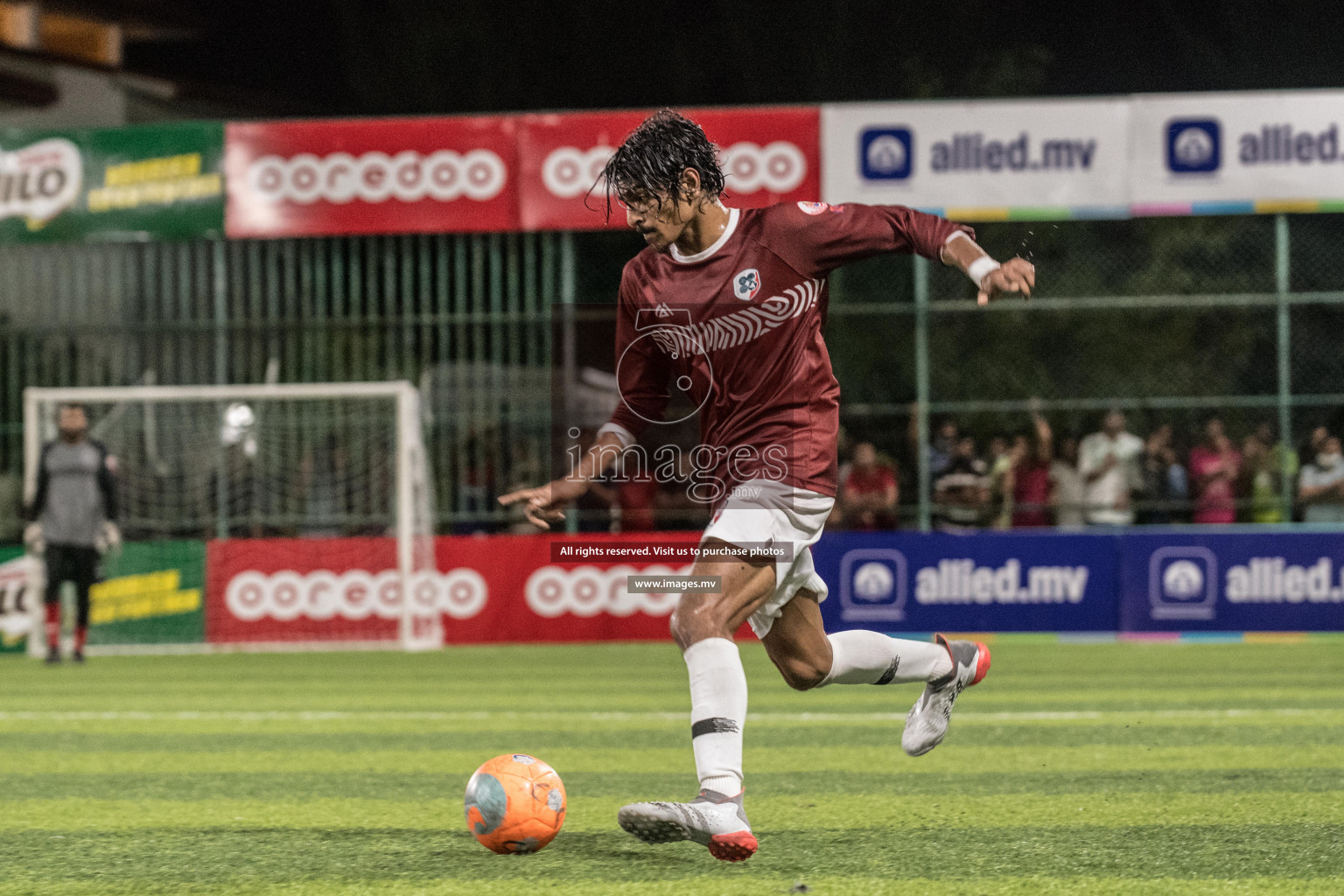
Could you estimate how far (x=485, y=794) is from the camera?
4.91 metres

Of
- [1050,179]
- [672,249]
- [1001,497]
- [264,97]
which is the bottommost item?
[1001,497]

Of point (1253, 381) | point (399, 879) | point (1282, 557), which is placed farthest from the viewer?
point (1253, 381)

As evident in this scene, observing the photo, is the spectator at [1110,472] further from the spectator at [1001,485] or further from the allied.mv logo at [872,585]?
the allied.mv logo at [872,585]

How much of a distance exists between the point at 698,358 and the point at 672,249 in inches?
13.2

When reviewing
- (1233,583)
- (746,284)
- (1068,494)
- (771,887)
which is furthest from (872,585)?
(771,887)

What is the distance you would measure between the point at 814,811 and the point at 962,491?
401 inches

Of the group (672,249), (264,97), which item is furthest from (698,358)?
(264,97)

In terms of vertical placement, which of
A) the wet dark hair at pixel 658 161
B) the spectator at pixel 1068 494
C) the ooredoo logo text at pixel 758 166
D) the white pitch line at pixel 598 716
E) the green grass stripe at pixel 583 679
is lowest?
the green grass stripe at pixel 583 679

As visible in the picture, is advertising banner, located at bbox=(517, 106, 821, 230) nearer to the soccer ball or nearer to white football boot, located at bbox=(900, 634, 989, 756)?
white football boot, located at bbox=(900, 634, 989, 756)

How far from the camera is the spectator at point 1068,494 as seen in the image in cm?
1587

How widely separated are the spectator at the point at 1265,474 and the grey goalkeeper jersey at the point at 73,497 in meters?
10.1

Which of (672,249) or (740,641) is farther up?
(672,249)

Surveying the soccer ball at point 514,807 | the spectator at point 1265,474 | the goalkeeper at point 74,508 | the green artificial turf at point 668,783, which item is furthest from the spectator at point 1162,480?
the soccer ball at point 514,807

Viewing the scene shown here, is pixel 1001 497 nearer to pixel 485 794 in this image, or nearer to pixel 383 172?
pixel 383 172
